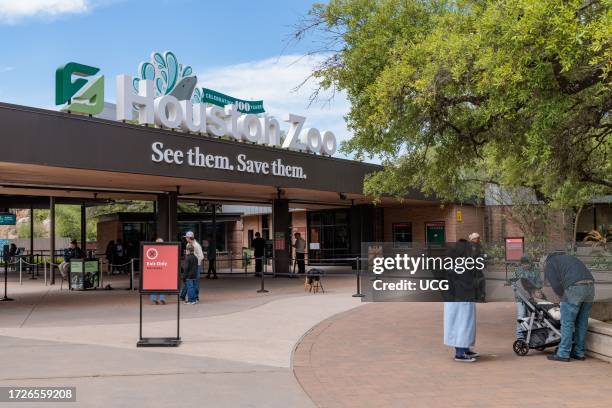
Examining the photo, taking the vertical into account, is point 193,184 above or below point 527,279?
above

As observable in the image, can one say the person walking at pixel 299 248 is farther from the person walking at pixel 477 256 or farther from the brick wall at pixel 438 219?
the person walking at pixel 477 256

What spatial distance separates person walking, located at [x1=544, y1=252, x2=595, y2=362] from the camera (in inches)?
328

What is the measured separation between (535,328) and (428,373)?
207 cm

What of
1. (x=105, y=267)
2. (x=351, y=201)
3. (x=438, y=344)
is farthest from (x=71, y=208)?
(x=438, y=344)

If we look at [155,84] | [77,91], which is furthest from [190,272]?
[155,84]

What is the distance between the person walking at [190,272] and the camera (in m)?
14.7

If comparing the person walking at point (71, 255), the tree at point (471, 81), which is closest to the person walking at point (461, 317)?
the tree at point (471, 81)

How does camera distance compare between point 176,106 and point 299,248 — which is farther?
point 299,248

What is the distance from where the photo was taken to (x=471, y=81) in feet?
30.0

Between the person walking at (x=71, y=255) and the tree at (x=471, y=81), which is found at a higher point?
the tree at (x=471, y=81)

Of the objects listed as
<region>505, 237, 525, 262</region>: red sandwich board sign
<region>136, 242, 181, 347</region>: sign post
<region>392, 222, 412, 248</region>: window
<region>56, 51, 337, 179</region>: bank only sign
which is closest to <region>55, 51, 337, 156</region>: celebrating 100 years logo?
<region>56, 51, 337, 179</region>: bank only sign

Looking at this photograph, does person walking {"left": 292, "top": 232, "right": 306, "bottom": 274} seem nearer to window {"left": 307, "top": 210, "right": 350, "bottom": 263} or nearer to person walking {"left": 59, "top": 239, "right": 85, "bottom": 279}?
window {"left": 307, "top": 210, "right": 350, "bottom": 263}

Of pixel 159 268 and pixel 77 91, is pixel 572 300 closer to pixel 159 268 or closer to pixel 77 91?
pixel 159 268

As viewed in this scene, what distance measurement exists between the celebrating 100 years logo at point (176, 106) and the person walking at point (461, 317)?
369 inches
